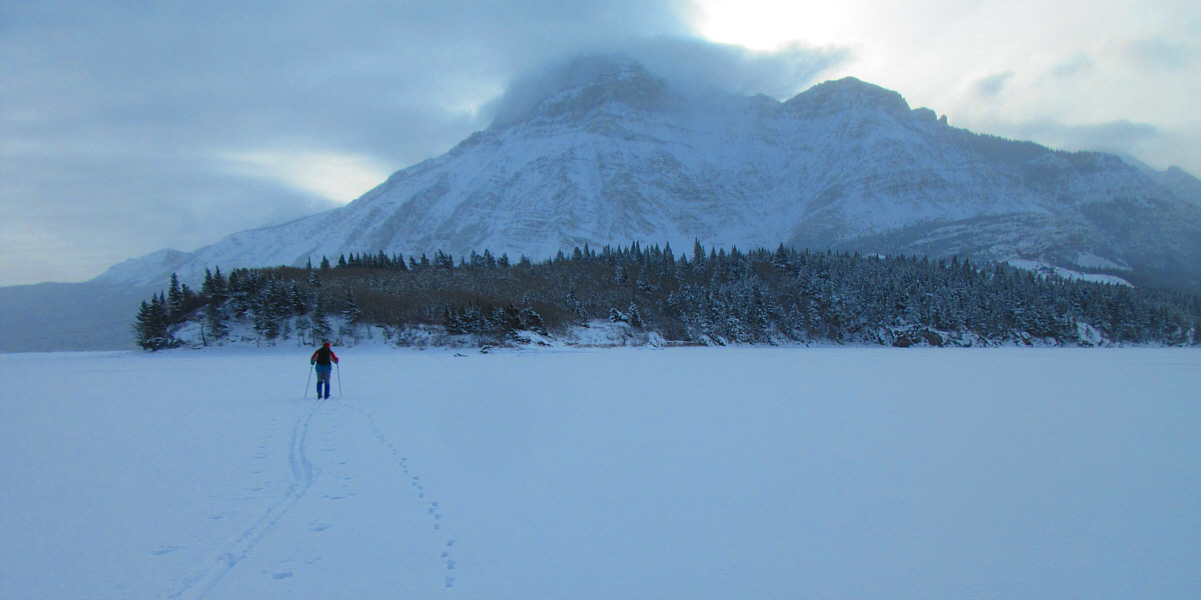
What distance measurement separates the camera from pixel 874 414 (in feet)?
59.7

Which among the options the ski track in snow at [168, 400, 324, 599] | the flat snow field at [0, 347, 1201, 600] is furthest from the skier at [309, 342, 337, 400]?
the ski track in snow at [168, 400, 324, 599]

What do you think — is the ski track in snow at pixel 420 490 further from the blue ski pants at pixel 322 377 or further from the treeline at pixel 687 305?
the treeline at pixel 687 305

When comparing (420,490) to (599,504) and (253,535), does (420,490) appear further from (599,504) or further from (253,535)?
(599,504)

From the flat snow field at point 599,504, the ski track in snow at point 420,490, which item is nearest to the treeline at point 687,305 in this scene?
the ski track in snow at point 420,490

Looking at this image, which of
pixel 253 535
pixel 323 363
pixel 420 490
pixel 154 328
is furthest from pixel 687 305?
pixel 253 535

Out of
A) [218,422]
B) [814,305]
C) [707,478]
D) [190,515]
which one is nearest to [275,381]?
[218,422]

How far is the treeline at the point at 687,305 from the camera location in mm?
83188

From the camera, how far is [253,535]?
7.24m

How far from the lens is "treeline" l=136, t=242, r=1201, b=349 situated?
273ft

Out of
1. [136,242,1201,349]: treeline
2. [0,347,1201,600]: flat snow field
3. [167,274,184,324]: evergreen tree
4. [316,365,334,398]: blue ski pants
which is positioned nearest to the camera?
[0,347,1201,600]: flat snow field

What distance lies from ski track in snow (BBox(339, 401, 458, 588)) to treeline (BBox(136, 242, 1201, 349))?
64215mm

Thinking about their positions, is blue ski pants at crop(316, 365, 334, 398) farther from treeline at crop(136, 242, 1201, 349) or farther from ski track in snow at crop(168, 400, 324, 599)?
treeline at crop(136, 242, 1201, 349)

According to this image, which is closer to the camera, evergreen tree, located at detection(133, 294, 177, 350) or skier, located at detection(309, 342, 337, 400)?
skier, located at detection(309, 342, 337, 400)

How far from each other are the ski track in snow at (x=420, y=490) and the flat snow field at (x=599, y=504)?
2.7 inches
